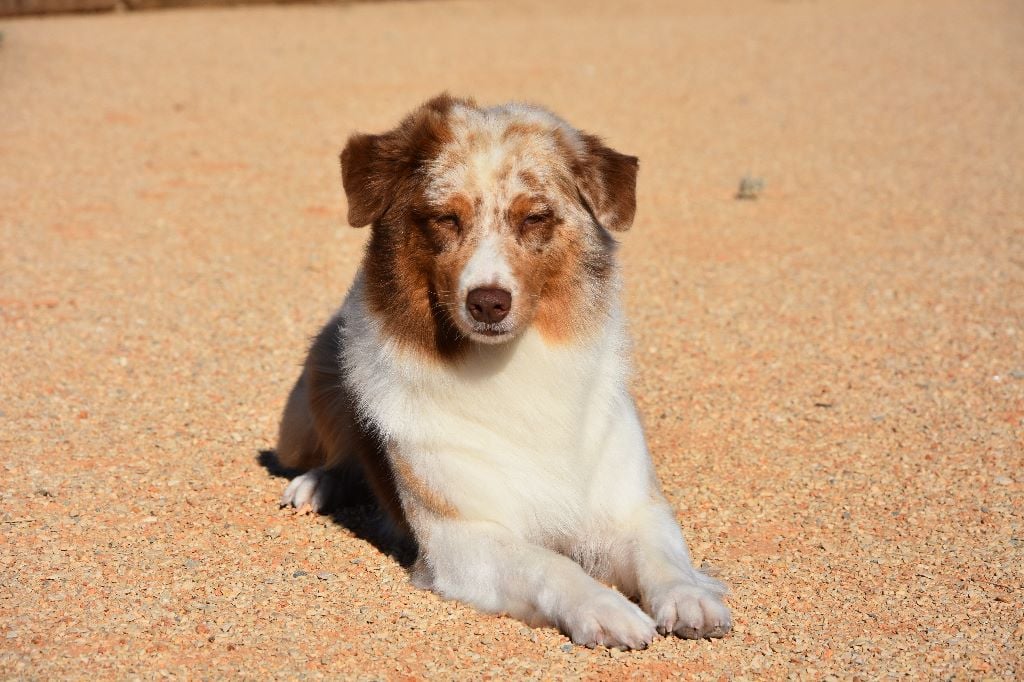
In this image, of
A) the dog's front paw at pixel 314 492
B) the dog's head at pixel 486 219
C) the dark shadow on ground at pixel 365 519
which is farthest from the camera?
the dog's front paw at pixel 314 492

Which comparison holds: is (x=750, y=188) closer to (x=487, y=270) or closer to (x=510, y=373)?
(x=510, y=373)

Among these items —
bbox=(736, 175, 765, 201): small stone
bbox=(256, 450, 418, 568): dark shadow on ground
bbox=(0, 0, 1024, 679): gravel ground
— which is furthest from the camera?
bbox=(736, 175, 765, 201): small stone

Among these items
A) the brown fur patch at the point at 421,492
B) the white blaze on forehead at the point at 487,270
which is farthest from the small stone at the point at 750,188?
the white blaze on forehead at the point at 487,270

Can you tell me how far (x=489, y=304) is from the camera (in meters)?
4.29

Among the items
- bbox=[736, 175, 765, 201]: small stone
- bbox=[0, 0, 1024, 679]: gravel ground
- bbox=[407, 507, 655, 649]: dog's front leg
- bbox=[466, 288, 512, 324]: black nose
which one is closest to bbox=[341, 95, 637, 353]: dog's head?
bbox=[466, 288, 512, 324]: black nose

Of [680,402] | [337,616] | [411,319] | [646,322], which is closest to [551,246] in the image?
[411,319]

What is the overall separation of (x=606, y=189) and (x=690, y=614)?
166 centimetres

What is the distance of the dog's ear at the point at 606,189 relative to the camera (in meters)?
4.75

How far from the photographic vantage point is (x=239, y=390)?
7.34m

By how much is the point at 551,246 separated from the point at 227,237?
6.54 meters

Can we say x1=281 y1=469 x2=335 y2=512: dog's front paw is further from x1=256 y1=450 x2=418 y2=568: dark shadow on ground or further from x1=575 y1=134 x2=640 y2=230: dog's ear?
x1=575 y1=134 x2=640 y2=230: dog's ear

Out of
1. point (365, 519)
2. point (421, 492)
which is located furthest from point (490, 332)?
point (365, 519)

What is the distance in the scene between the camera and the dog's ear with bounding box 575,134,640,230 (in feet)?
15.6

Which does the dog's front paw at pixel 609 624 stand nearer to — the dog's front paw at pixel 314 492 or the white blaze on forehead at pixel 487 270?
the white blaze on forehead at pixel 487 270
